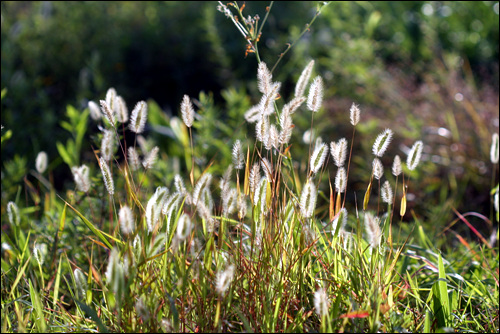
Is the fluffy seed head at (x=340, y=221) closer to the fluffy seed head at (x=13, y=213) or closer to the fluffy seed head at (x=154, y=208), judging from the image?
the fluffy seed head at (x=154, y=208)

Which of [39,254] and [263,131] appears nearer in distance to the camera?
[263,131]

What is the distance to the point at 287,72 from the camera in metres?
4.68

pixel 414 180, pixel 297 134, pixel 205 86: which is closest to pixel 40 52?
pixel 205 86

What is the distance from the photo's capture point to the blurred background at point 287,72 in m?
3.79

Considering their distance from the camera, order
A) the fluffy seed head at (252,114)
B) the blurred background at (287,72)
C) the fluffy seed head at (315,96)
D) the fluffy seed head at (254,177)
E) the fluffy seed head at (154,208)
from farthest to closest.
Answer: the blurred background at (287,72) → the fluffy seed head at (252,114) → the fluffy seed head at (315,96) → the fluffy seed head at (254,177) → the fluffy seed head at (154,208)

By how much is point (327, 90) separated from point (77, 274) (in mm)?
3792

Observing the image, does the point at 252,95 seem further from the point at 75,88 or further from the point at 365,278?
the point at 365,278

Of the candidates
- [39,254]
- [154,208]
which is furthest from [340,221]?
[39,254]

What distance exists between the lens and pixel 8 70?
4035 mm

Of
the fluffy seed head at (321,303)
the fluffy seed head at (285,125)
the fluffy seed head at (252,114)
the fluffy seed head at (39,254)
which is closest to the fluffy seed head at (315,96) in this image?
the fluffy seed head at (285,125)

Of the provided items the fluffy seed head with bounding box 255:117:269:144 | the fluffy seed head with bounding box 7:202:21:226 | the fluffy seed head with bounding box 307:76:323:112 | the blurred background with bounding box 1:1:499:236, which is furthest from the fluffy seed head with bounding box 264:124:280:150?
the blurred background with bounding box 1:1:499:236

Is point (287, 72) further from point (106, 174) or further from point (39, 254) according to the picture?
point (106, 174)

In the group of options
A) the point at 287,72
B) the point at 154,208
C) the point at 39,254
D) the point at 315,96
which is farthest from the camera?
the point at 287,72

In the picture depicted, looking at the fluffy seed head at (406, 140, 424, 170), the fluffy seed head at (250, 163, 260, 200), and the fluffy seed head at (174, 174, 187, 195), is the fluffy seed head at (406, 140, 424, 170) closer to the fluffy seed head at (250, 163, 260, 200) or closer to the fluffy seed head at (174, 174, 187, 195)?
the fluffy seed head at (250, 163, 260, 200)
